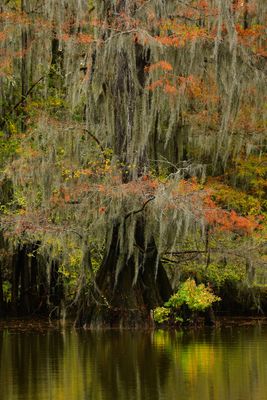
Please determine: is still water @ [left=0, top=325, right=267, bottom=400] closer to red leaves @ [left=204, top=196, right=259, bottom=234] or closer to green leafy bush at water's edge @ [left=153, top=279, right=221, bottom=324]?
green leafy bush at water's edge @ [left=153, top=279, right=221, bottom=324]

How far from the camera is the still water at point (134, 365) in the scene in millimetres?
10141

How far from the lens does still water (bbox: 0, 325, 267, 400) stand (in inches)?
399

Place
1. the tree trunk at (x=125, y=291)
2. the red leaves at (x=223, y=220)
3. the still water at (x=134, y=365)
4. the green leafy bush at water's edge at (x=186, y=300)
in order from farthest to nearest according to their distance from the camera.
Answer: the tree trunk at (x=125, y=291)
the green leafy bush at water's edge at (x=186, y=300)
the red leaves at (x=223, y=220)
the still water at (x=134, y=365)

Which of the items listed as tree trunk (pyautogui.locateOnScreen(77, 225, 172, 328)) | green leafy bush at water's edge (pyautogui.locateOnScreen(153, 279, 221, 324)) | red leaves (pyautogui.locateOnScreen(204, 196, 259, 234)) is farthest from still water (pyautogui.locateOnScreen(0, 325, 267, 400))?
red leaves (pyautogui.locateOnScreen(204, 196, 259, 234))

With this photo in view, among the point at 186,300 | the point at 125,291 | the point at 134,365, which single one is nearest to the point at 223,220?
the point at 186,300

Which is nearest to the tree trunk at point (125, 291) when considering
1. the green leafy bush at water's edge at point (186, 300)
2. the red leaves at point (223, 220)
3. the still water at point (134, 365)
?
the green leafy bush at water's edge at point (186, 300)

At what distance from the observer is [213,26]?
18.7 m

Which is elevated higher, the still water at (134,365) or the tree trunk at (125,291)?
the tree trunk at (125,291)

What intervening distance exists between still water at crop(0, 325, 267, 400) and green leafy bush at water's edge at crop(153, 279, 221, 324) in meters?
0.52

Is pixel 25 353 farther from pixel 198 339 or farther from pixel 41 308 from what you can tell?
pixel 41 308

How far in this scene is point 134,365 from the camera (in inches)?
488

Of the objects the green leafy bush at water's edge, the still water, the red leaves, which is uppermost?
the red leaves

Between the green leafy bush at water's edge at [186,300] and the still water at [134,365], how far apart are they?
20.6 inches

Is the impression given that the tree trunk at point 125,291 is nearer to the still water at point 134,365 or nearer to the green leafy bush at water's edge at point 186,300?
the green leafy bush at water's edge at point 186,300
